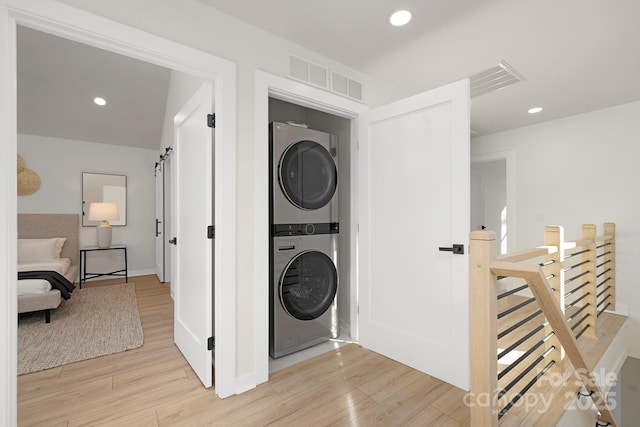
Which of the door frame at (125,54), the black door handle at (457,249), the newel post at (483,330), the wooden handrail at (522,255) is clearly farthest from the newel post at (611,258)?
the door frame at (125,54)

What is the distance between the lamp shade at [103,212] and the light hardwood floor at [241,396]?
10.3 feet

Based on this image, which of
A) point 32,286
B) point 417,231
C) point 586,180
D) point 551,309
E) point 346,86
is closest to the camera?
point 551,309

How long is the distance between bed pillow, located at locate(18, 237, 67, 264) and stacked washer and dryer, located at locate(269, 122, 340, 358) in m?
4.05

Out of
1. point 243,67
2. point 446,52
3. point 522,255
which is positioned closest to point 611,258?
point 522,255

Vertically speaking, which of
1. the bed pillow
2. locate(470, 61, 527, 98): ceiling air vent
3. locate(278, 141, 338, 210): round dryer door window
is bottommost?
the bed pillow

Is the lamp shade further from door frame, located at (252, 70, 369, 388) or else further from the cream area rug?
door frame, located at (252, 70, 369, 388)

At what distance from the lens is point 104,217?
15.3 feet

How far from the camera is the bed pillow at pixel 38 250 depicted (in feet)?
13.3

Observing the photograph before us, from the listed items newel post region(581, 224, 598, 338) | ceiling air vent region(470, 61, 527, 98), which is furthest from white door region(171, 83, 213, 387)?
newel post region(581, 224, 598, 338)

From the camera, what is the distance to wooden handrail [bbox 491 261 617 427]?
1.05 m

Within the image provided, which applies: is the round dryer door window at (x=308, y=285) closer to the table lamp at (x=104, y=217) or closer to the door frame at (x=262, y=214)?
the door frame at (x=262, y=214)

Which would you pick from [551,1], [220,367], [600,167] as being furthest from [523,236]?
[220,367]

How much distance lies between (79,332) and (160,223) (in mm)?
2492

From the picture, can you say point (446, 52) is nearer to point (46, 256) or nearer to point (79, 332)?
point (79, 332)
